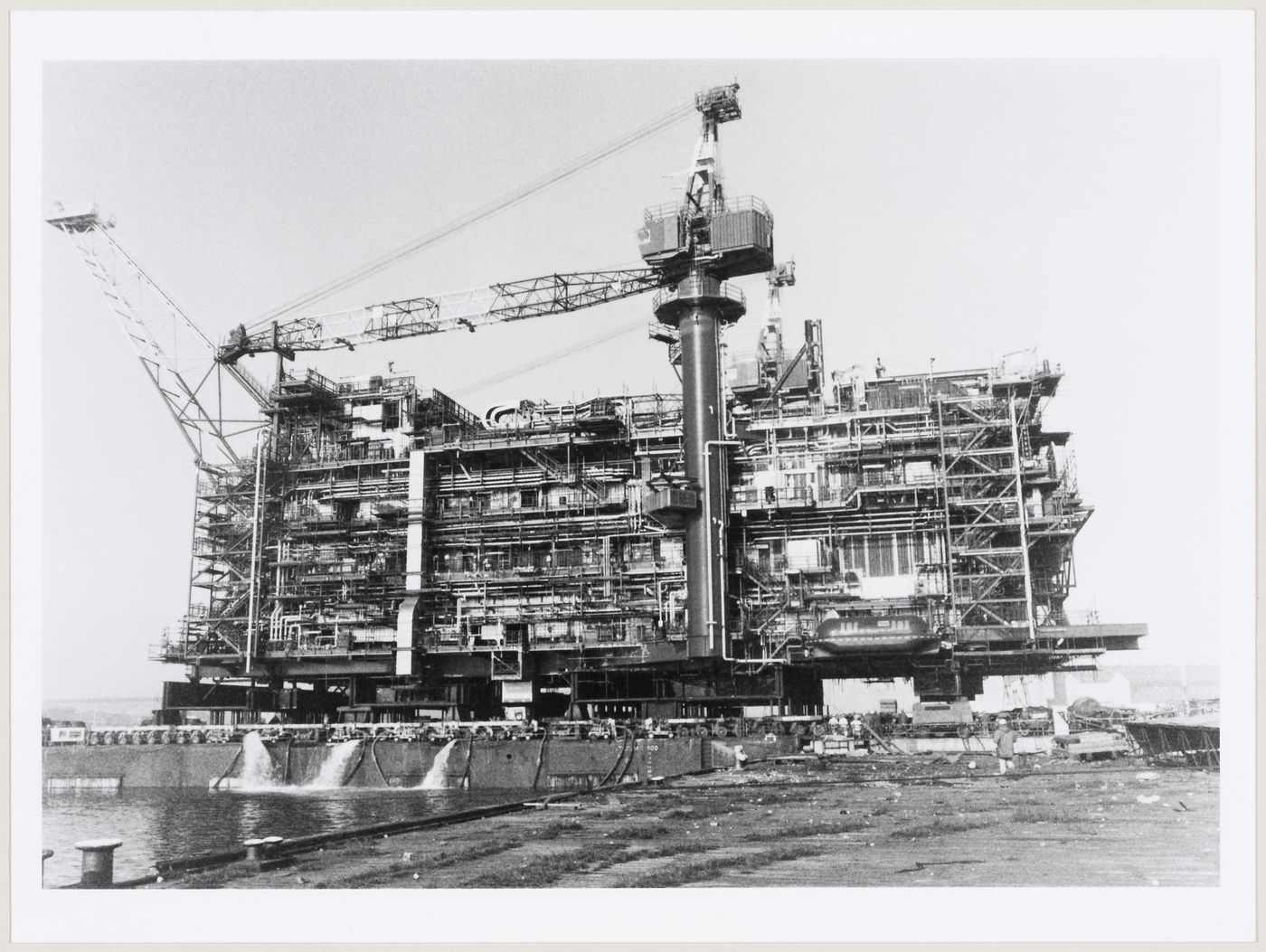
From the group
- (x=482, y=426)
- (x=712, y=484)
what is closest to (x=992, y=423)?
(x=712, y=484)

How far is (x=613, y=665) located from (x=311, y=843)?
40619 millimetres

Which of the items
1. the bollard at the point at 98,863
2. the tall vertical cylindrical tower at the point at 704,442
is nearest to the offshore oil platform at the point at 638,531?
the tall vertical cylindrical tower at the point at 704,442

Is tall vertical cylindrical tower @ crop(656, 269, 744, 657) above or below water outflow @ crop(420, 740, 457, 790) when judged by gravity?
→ above

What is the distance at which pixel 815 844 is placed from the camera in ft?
109

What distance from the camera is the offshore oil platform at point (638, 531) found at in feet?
230

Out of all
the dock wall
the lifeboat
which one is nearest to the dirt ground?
the dock wall

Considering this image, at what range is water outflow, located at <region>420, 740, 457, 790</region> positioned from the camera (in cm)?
6588

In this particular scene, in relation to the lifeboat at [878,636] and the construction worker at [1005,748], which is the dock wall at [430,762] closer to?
the lifeboat at [878,636]

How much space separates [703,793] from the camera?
4628cm

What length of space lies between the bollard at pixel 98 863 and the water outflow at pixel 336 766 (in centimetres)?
4052

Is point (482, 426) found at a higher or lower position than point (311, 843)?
higher

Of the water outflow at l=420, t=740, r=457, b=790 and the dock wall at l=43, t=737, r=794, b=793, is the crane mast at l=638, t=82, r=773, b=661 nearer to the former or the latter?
the dock wall at l=43, t=737, r=794, b=793

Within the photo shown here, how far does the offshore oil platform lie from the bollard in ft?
134
